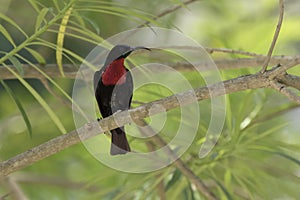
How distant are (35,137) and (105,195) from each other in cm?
44

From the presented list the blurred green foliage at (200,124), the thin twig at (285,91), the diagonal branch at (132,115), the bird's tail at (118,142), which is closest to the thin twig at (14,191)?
the blurred green foliage at (200,124)

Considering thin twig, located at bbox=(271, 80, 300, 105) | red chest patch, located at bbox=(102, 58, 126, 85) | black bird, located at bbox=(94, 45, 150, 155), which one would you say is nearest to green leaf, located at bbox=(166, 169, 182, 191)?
black bird, located at bbox=(94, 45, 150, 155)

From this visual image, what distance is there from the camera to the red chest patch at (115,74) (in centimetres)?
189

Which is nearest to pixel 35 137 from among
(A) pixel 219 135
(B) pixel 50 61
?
(B) pixel 50 61

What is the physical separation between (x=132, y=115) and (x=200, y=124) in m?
0.64

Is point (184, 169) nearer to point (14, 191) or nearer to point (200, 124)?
point (200, 124)

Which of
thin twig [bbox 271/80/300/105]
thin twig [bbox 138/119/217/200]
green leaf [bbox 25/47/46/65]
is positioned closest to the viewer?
thin twig [bbox 271/80/300/105]

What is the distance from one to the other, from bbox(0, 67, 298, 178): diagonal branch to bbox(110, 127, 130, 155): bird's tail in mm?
428

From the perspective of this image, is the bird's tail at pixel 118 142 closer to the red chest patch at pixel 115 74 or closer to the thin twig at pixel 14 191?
the red chest patch at pixel 115 74

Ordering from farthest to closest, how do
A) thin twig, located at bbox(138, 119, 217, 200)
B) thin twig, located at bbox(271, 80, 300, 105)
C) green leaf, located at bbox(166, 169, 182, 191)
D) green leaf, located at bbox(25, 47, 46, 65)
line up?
green leaf, located at bbox(166, 169, 182, 191) → thin twig, located at bbox(138, 119, 217, 200) → green leaf, located at bbox(25, 47, 46, 65) → thin twig, located at bbox(271, 80, 300, 105)

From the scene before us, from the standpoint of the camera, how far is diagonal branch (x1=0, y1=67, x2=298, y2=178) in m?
1.33

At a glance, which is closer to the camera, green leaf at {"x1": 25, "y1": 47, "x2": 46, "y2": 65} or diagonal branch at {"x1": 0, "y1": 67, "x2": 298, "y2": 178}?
diagonal branch at {"x1": 0, "y1": 67, "x2": 298, "y2": 178}

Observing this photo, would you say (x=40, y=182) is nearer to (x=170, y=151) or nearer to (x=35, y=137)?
(x=35, y=137)

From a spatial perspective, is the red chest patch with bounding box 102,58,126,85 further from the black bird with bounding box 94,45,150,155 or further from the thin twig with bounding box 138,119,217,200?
the thin twig with bounding box 138,119,217,200
